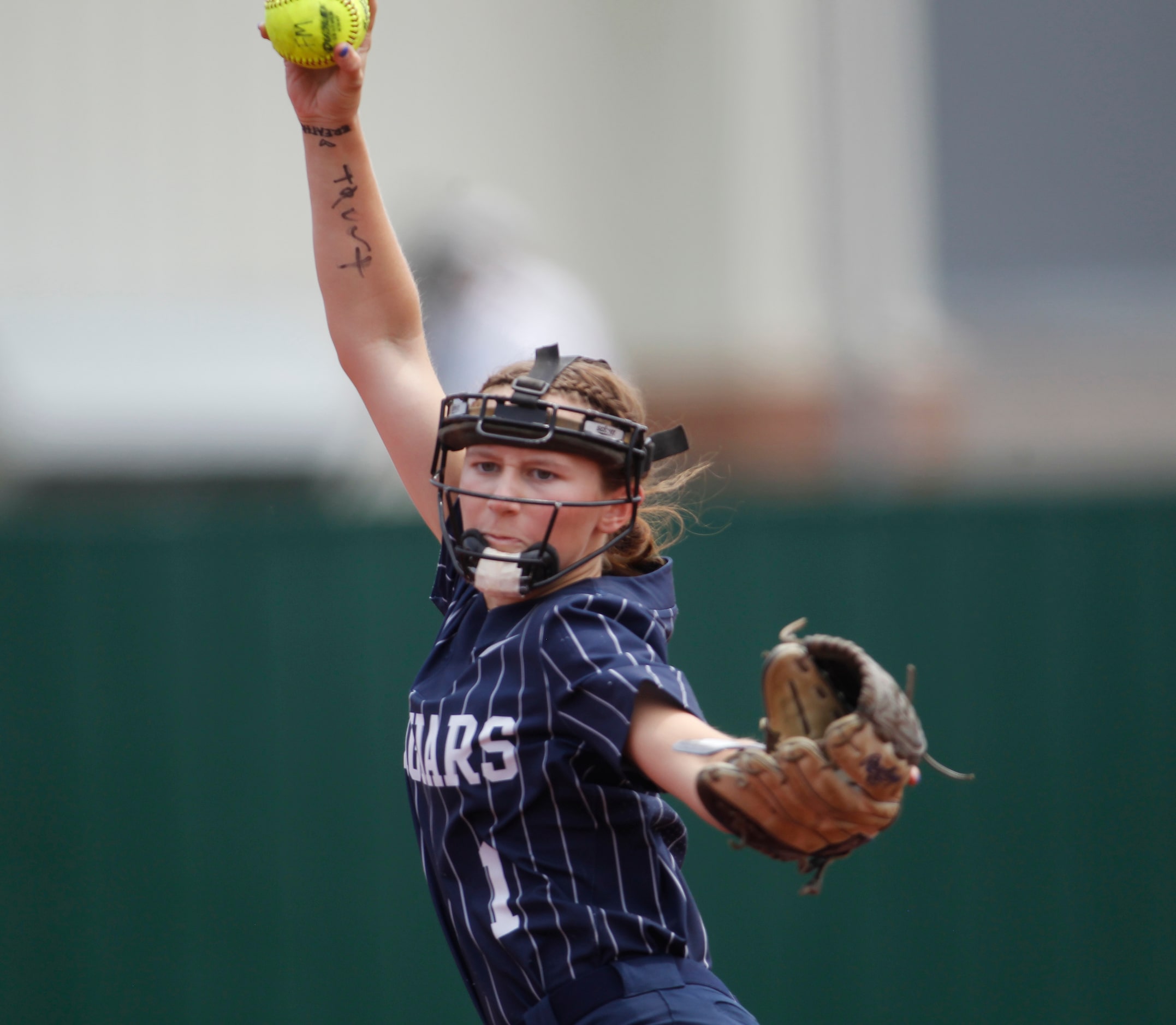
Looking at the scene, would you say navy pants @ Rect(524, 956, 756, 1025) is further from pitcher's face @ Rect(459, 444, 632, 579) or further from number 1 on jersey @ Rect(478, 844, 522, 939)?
pitcher's face @ Rect(459, 444, 632, 579)

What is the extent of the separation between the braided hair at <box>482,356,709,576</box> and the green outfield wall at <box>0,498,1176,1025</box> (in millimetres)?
2871

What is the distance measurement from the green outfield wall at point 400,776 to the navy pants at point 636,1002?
322 cm

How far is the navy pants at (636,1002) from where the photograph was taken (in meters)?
2.15

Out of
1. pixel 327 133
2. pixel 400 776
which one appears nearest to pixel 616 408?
pixel 327 133

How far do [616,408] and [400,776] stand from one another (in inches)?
126

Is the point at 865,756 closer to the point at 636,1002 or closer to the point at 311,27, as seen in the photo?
the point at 636,1002

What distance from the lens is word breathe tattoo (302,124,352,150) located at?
2725 mm

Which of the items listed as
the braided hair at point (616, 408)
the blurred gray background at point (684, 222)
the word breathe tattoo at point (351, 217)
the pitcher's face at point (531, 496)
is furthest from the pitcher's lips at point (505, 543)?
the blurred gray background at point (684, 222)

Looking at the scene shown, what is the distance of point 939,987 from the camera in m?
5.35

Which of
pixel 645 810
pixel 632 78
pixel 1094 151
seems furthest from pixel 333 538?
pixel 1094 151

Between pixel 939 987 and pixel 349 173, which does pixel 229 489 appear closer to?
pixel 939 987

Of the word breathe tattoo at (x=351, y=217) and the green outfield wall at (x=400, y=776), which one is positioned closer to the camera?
the word breathe tattoo at (x=351, y=217)

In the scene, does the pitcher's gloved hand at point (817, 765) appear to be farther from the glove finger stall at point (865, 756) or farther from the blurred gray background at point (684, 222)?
the blurred gray background at point (684, 222)

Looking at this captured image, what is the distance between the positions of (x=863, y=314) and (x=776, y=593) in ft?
12.7
